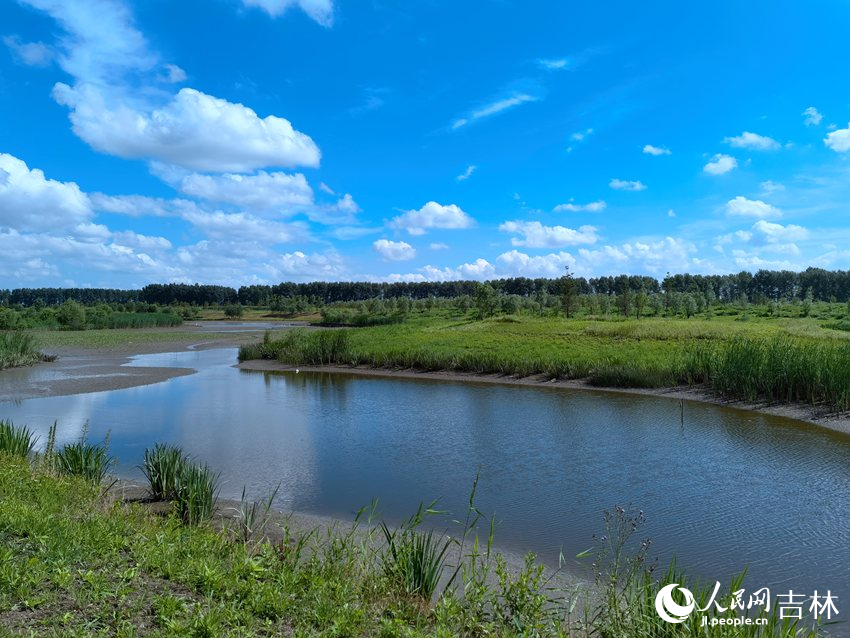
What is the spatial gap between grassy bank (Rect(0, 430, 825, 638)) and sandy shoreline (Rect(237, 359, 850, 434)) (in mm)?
13335

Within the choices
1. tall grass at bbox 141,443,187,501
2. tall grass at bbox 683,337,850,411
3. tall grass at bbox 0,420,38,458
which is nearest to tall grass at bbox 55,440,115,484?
tall grass at bbox 141,443,187,501

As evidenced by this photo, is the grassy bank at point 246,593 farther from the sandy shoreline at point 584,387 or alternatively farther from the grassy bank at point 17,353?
the grassy bank at point 17,353

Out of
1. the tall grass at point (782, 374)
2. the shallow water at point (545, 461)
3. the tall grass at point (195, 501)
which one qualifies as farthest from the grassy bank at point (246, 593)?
the tall grass at point (782, 374)

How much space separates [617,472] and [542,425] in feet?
16.4

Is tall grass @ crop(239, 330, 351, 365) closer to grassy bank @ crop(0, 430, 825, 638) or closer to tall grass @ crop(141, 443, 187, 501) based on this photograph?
tall grass @ crop(141, 443, 187, 501)

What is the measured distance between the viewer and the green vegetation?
4.12 meters

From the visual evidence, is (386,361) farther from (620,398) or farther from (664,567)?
(664,567)

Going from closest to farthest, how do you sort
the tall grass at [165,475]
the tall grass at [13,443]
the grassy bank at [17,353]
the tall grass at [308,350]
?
the tall grass at [165,475], the tall grass at [13,443], the grassy bank at [17,353], the tall grass at [308,350]

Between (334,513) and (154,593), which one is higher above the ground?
(154,593)

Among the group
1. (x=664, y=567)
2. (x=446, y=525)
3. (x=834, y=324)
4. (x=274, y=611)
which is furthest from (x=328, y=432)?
(x=834, y=324)

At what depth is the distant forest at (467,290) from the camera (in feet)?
316

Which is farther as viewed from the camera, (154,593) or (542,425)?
(542,425)

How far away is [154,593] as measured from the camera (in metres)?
4.55

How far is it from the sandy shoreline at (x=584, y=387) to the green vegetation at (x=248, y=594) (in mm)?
13617
